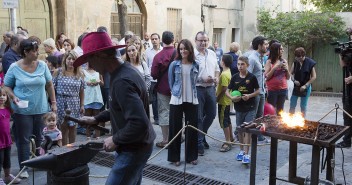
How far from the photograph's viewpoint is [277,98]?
7820 millimetres

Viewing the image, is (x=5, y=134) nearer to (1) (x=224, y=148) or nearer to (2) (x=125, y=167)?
(2) (x=125, y=167)

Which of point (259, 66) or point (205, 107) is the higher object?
point (259, 66)

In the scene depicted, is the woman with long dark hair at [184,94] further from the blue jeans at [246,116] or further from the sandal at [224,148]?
the sandal at [224,148]

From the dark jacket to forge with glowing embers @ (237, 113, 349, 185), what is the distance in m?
1.66

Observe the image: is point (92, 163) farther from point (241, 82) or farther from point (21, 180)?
point (241, 82)

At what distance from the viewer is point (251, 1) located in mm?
21500

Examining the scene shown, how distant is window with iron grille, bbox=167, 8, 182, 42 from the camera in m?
16.5

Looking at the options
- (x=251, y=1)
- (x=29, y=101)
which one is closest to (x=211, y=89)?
(x=29, y=101)

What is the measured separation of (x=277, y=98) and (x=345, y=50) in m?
1.63

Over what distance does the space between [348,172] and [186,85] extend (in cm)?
276

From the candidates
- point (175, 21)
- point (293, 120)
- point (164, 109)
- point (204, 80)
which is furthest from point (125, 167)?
point (175, 21)

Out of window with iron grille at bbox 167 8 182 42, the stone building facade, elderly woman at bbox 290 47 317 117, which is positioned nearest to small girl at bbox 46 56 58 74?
the stone building facade

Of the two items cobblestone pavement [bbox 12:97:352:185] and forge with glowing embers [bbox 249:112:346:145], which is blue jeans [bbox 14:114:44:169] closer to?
cobblestone pavement [bbox 12:97:352:185]

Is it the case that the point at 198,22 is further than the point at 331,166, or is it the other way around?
the point at 198,22
